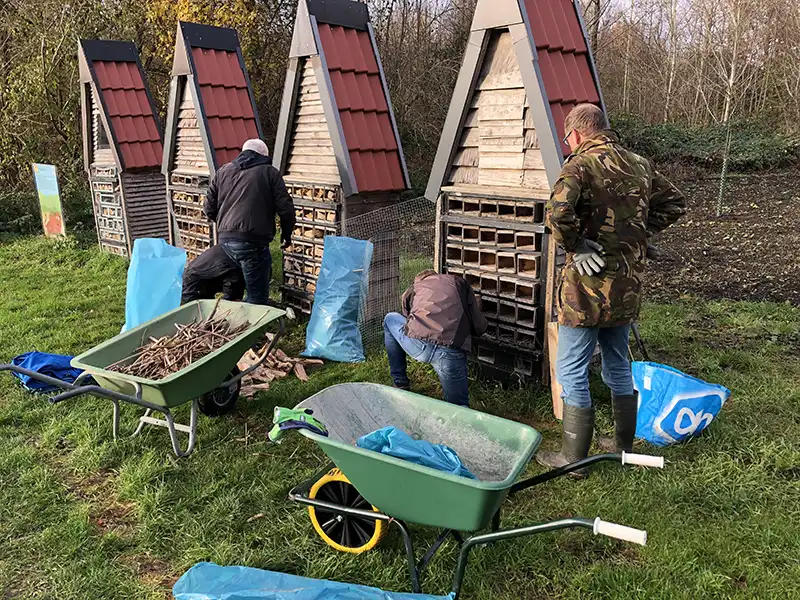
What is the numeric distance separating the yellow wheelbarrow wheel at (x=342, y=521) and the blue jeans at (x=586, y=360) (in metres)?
1.39

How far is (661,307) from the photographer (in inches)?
275

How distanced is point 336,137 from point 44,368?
10.9 feet

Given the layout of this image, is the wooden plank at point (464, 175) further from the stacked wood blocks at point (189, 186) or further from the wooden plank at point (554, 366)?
the stacked wood blocks at point (189, 186)

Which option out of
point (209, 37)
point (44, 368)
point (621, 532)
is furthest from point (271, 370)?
point (209, 37)

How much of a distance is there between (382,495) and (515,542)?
2.89ft

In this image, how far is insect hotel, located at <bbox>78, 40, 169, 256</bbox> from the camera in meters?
9.89

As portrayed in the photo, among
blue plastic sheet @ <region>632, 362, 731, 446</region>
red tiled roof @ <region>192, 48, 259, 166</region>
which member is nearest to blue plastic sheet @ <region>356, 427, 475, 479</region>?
blue plastic sheet @ <region>632, 362, 731, 446</region>

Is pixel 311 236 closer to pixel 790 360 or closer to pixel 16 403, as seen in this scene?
pixel 16 403

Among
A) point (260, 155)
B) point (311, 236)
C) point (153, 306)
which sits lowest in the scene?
point (153, 306)

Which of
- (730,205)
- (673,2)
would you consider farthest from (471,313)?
(673,2)

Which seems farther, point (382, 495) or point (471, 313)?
point (471, 313)

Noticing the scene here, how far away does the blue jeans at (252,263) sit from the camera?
18.8ft

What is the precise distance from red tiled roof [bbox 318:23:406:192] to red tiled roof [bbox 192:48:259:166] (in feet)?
7.06

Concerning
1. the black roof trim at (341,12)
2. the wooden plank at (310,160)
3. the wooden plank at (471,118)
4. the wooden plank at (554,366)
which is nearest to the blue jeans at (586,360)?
the wooden plank at (554,366)
